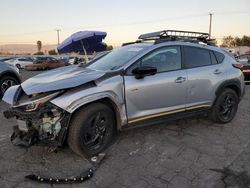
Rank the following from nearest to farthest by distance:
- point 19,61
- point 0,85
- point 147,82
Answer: point 147,82
point 0,85
point 19,61

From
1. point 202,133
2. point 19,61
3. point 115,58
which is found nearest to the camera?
point 115,58

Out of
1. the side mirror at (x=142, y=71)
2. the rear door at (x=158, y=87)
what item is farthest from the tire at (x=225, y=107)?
the side mirror at (x=142, y=71)

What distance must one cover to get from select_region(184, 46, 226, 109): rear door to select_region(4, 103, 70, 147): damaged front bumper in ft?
7.29

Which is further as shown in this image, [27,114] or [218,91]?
[218,91]

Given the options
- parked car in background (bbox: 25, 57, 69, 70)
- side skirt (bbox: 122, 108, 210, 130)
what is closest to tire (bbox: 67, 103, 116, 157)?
side skirt (bbox: 122, 108, 210, 130)

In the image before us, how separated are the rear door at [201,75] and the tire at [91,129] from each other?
1.58 metres

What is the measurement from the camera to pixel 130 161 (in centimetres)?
358

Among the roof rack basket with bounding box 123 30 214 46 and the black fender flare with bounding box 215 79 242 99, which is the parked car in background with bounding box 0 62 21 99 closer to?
the roof rack basket with bounding box 123 30 214 46

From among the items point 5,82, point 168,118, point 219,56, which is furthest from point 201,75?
point 5,82

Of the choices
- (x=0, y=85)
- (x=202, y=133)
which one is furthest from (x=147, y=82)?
(x=0, y=85)

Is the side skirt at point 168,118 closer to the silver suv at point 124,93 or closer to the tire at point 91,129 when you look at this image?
the silver suv at point 124,93

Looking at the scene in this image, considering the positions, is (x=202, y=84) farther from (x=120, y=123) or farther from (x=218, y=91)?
(x=120, y=123)

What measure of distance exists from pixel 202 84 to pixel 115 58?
159cm

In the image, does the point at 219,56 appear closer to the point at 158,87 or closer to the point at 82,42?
the point at 158,87
